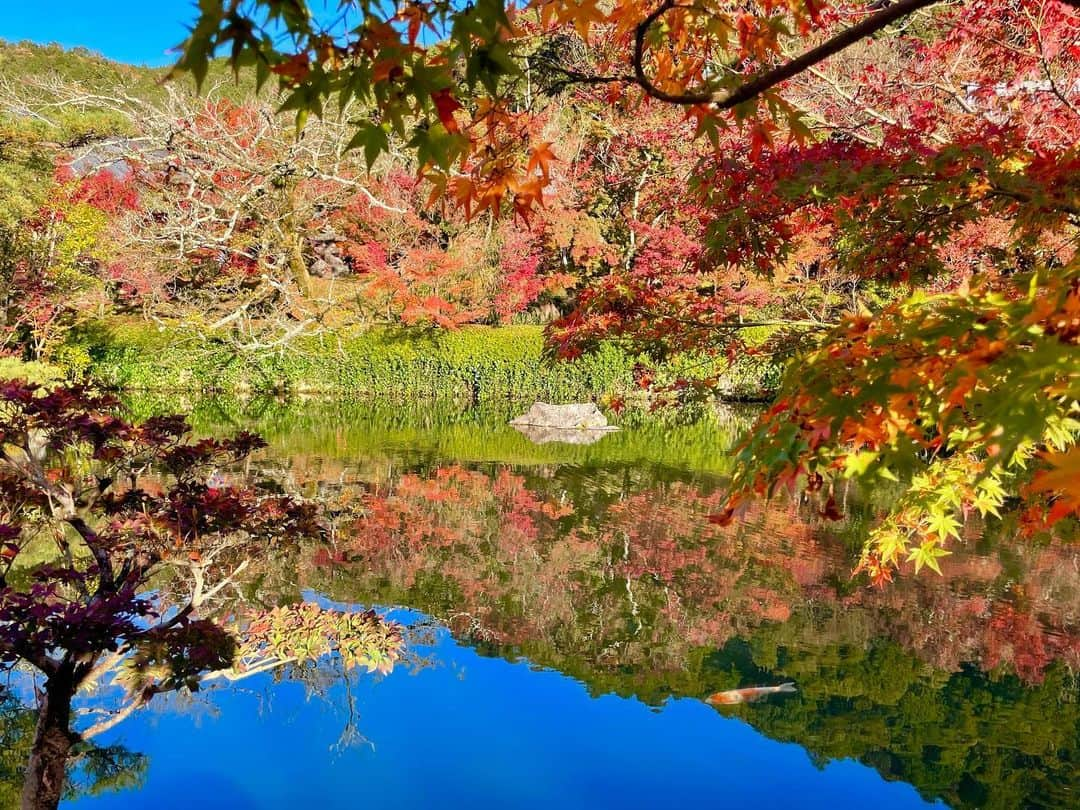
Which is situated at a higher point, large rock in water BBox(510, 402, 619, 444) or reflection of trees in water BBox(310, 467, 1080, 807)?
large rock in water BBox(510, 402, 619, 444)

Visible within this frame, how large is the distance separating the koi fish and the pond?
0.04 metres

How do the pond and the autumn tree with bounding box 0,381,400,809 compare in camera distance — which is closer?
the autumn tree with bounding box 0,381,400,809

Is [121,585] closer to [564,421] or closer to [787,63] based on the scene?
[787,63]

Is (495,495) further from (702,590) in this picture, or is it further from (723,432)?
(723,432)

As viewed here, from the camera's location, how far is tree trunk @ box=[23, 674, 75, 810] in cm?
274

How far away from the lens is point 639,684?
471cm

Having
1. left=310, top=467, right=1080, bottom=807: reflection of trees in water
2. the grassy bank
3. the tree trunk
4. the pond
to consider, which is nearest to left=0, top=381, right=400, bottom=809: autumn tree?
the tree trunk

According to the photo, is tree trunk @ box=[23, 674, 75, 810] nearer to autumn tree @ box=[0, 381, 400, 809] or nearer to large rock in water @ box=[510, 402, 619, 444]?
autumn tree @ box=[0, 381, 400, 809]

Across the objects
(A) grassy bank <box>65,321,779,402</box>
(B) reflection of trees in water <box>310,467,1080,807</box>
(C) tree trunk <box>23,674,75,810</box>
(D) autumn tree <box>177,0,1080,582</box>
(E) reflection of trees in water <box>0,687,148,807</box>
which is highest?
(D) autumn tree <box>177,0,1080,582</box>

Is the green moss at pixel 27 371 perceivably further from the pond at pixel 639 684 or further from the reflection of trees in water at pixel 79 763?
the reflection of trees in water at pixel 79 763

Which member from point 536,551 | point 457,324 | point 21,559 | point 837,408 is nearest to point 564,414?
point 457,324

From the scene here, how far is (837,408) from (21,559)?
6.42m

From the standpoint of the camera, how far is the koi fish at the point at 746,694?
449 cm

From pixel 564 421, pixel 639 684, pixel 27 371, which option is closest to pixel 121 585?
pixel 639 684
